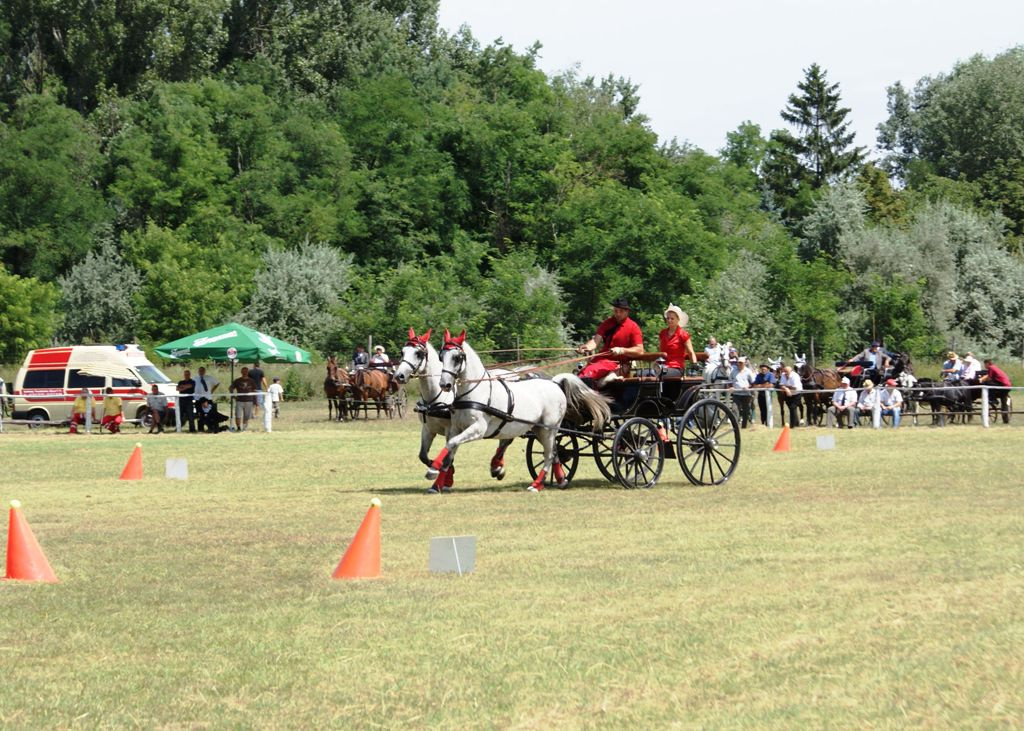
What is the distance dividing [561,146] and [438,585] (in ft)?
226

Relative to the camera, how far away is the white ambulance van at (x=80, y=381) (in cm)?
3938

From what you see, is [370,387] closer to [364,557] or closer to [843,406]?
[843,406]

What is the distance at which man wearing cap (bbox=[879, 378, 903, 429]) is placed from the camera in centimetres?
3368

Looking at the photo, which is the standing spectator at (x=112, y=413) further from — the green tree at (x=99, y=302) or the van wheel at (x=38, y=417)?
the green tree at (x=99, y=302)

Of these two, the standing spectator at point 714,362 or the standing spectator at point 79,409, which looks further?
the standing spectator at point 79,409

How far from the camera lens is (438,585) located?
34.1ft

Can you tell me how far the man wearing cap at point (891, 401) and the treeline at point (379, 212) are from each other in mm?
20683

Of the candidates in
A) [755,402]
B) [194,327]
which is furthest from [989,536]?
[194,327]

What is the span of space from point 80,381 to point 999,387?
2299cm

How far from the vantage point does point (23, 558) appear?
1079 cm

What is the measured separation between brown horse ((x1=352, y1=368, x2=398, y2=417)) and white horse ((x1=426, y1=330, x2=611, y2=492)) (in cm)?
2239

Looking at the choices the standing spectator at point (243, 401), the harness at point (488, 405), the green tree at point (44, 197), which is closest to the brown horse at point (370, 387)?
the standing spectator at point (243, 401)

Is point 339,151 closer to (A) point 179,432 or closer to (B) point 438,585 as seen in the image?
(A) point 179,432

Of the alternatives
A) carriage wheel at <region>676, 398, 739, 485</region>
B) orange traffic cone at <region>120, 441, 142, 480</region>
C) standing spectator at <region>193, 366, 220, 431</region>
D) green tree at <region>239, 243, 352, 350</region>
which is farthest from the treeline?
carriage wheel at <region>676, 398, 739, 485</region>
